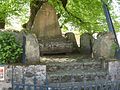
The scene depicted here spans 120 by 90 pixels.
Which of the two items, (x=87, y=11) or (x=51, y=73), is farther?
(x=87, y=11)

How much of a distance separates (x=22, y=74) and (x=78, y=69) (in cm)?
146

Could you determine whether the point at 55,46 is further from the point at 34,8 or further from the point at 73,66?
the point at 34,8

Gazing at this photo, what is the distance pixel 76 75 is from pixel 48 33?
2.65 metres

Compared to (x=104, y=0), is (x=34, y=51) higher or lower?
lower

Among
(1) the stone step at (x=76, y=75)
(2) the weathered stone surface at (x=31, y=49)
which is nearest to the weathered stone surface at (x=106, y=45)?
(1) the stone step at (x=76, y=75)

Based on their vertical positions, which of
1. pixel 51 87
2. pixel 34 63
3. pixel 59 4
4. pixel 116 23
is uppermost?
pixel 59 4

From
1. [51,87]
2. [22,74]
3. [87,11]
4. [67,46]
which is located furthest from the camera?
[87,11]

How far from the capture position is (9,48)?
6.22m

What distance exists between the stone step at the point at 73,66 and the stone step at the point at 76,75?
0.15 metres

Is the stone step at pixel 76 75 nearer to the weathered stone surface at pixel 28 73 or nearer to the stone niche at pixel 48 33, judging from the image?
the weathered stone surface at pixel 28 73

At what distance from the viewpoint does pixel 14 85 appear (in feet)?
19.2

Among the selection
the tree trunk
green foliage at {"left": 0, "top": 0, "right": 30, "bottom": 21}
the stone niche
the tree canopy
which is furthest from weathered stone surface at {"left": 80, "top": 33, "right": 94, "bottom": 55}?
green foliage at {"left": 0, "top": 0, "right": 30, "bottom": 21}

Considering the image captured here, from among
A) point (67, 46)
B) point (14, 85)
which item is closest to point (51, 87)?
point (14, 85)

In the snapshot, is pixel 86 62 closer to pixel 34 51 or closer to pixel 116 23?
pixel 34 51
